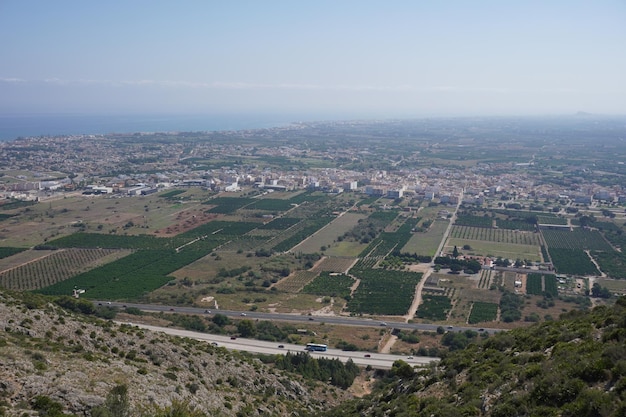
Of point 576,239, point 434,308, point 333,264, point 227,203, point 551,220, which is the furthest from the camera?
point 227,203

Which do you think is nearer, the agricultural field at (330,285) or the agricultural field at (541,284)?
the agricultural field at (330,285)

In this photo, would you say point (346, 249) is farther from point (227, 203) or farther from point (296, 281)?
point (227, 203)

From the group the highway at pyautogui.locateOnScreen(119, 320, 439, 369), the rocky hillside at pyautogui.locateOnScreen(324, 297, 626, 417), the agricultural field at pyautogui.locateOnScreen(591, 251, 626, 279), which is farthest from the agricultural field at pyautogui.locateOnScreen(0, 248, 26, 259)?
the agricultural field at pyautogui.locateOnScreen(591, 251, 626, 279)

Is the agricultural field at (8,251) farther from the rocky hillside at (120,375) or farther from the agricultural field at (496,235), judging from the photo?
the agricultural field at (496,235)

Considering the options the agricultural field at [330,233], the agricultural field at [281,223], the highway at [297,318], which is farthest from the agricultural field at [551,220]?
the highway at [297,318]

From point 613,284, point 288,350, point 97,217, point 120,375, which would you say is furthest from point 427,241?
point 120,375

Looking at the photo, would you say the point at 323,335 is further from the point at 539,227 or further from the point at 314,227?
the point at 539,227
